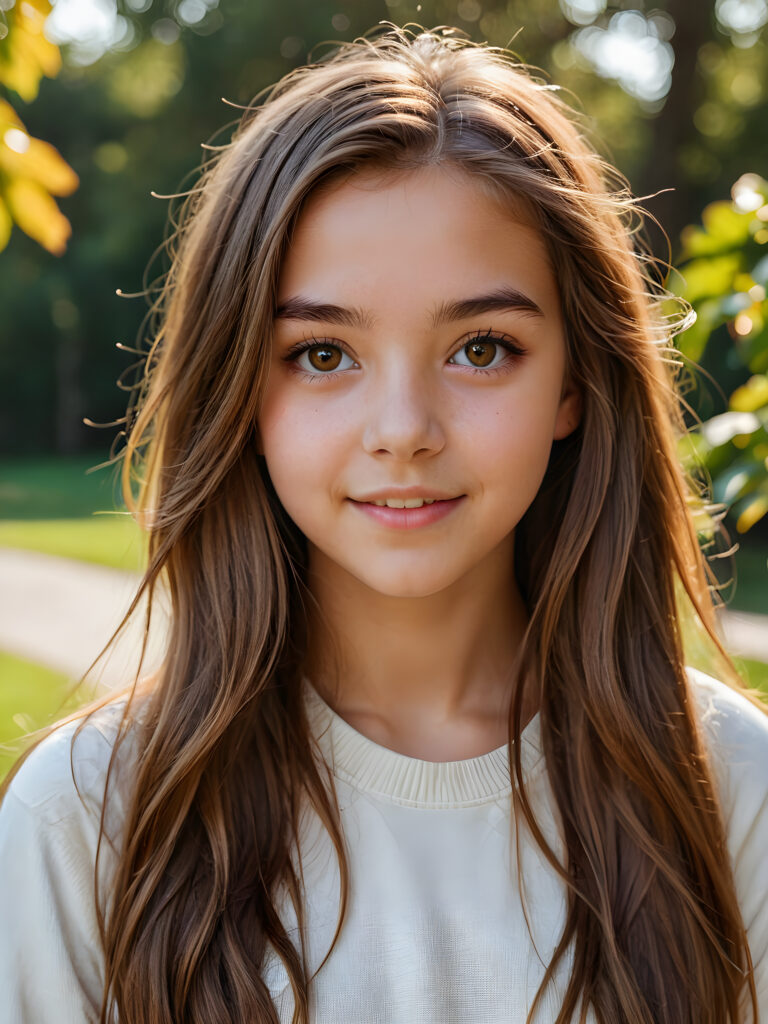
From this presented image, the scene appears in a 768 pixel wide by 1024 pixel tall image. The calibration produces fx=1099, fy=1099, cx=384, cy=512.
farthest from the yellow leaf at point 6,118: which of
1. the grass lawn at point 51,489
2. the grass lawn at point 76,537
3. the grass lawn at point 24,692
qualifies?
the grass lawn at point 51,489

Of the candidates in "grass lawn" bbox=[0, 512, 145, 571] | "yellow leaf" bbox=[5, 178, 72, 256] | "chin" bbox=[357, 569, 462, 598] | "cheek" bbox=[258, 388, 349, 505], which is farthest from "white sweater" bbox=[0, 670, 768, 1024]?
"grass lawn" bbox=[0, 512, 145, 571]

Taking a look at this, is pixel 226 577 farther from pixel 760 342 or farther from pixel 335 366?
pixel 760 342

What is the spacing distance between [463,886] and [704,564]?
0.74 meters

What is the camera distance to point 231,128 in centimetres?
1819

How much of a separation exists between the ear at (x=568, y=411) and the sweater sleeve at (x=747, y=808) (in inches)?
20.5

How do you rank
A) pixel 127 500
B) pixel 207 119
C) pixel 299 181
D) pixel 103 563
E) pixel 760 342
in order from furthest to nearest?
pixel 207 119 → pixel 103 563 → pixel 127 500 → pixel 760 342 → pixel 299 181

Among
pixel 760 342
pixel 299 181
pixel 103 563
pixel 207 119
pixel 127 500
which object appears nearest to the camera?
pixel 299 181

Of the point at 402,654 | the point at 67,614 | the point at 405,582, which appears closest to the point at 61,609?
A: the point at 67,614

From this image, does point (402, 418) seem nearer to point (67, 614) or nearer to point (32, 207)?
point (32, 207)

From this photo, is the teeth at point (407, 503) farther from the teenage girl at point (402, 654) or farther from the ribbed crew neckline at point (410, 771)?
the ribbed crew neckline at point (410, 771)

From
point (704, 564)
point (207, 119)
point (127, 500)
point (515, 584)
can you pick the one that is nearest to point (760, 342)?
point (704, 564)

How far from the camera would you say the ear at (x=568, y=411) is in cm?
181

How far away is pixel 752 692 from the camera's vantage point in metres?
1.96

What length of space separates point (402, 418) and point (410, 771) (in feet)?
1.90
